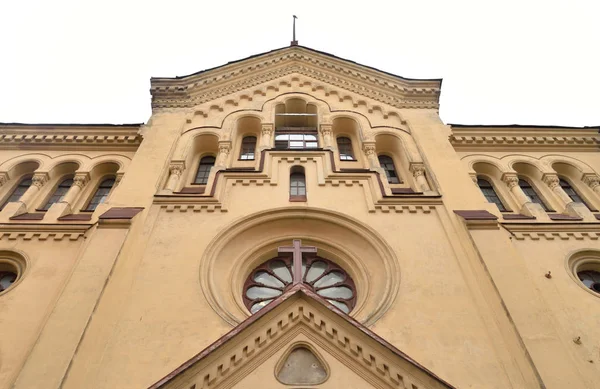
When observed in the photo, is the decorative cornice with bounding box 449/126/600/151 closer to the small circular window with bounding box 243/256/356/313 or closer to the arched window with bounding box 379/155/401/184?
the arched window with bounding box 379/155/401/184

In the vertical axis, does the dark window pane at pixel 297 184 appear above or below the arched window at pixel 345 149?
below

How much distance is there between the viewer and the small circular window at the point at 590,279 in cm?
997

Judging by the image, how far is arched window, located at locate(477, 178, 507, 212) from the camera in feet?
40.9

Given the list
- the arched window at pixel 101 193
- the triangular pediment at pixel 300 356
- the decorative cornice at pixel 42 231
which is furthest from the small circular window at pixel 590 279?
the arched window at pixel 101 193

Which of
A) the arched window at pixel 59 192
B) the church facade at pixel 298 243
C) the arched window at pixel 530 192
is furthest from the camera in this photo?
the arched window at pixel 530 192

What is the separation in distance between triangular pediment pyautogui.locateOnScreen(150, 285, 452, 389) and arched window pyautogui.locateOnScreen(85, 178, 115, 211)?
7171mm

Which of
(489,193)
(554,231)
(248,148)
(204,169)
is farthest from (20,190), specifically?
(554,231)

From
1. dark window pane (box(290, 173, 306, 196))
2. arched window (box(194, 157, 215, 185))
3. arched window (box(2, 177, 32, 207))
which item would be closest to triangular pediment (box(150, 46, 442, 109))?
arched window (box(194, 157, 215, 185))

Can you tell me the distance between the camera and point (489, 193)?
13094 mm

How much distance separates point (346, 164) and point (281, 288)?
4.68 metres

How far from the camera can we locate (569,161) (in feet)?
45.8

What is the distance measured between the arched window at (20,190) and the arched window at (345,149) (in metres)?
9.14

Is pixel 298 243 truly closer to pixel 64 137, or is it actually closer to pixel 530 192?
pixel 530 192

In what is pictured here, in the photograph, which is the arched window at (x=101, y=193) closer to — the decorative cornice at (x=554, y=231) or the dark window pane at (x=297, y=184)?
the dark window pane at (x=297, y=184)
